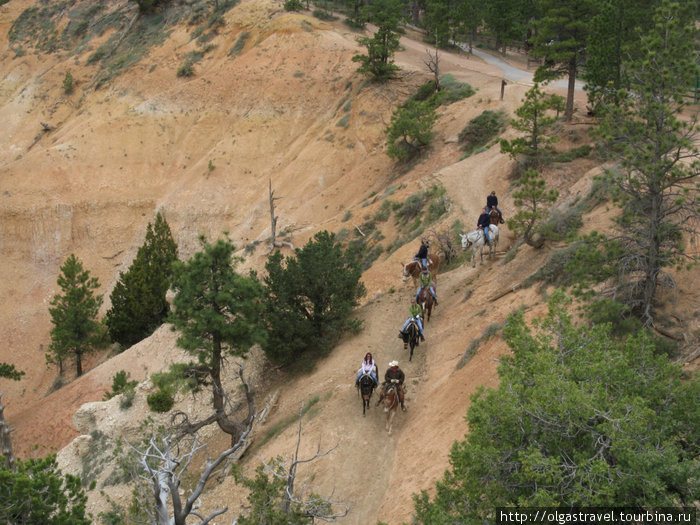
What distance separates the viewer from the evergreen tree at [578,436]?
7934 mm

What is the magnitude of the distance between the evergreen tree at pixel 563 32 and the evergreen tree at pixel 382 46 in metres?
17.3

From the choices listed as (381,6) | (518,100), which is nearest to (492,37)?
(381,6)

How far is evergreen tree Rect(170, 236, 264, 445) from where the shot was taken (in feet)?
60.5

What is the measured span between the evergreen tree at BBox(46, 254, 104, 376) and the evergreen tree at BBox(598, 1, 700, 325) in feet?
120

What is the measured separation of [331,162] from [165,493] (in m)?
40.2

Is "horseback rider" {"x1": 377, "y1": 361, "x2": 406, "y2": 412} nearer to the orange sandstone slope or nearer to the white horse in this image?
the white horse

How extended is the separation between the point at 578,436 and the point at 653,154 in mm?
8849

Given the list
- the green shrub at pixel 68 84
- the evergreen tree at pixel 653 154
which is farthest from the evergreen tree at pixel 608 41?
the green shrub at pixel 68 84

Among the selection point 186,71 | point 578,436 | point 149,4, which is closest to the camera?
point 578,436

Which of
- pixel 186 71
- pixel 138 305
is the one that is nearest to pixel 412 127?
pixel 138 305

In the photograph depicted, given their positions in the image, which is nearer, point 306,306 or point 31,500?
point 31,500

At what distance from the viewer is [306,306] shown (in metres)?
24.4

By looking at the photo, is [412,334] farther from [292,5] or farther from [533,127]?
[292,5]

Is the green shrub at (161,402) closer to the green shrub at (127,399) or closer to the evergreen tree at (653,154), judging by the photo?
the green shrub at (127,399)
